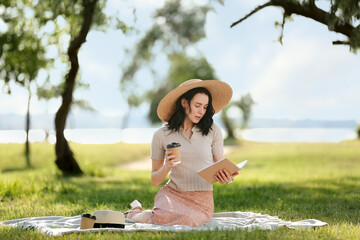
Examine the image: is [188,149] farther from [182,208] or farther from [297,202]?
[297,202]

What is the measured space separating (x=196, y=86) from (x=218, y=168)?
0.98 m

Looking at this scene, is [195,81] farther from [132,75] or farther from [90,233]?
[132,75]

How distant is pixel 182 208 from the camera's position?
15.6 ft

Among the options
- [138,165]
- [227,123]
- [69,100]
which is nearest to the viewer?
[69,100]

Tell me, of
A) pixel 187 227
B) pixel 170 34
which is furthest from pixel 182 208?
pixel 170 34

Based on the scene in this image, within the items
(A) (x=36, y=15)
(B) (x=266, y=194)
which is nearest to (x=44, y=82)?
(A) (x=36, y=15)

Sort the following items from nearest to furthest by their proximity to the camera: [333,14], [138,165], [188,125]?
[188,125] → [333,14] → [138,165]

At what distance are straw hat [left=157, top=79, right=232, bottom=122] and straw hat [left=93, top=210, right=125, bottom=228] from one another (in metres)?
1.18

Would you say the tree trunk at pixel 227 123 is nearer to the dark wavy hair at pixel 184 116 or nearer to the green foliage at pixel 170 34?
the green foliage at pixel 170 34

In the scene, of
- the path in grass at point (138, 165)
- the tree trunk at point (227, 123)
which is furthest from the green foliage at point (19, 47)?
the tree trunk at point (227, 123)

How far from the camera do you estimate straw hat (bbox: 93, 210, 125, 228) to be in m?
4.61

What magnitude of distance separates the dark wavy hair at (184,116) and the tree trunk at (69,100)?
8.33m

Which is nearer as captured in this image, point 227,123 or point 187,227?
point 187,227

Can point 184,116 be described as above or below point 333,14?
below
